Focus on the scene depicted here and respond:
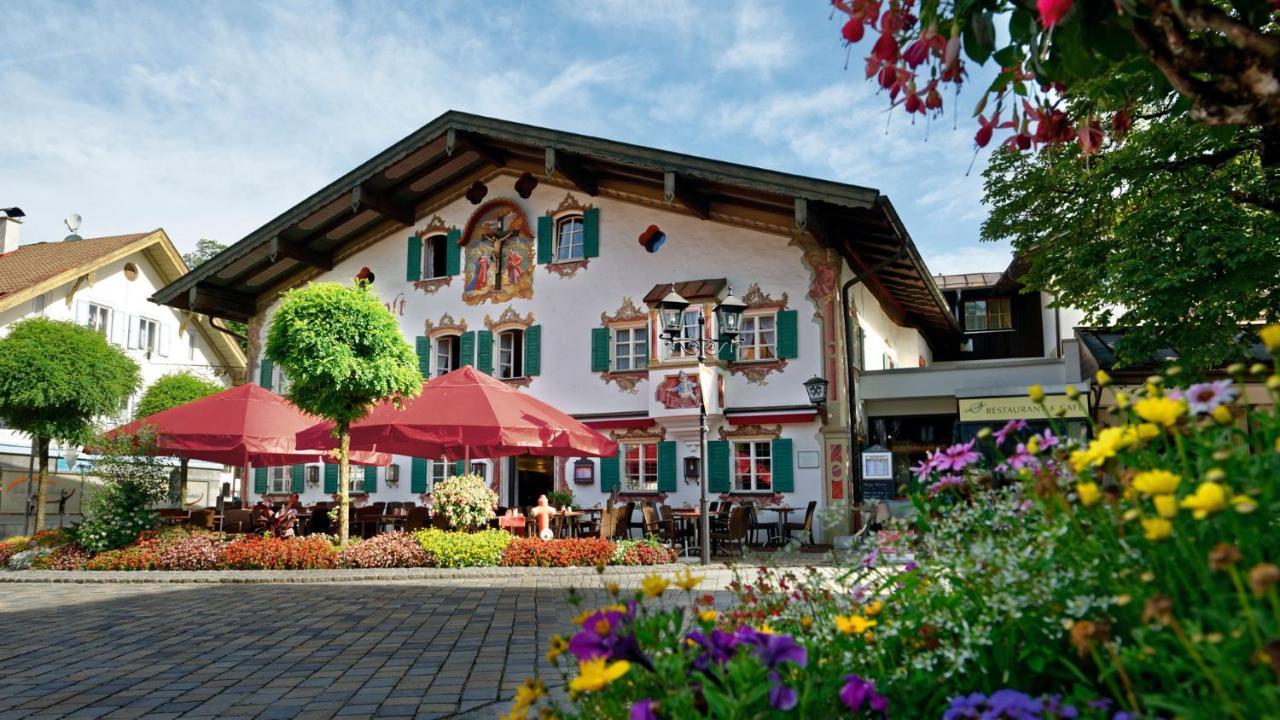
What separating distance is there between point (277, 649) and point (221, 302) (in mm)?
18507

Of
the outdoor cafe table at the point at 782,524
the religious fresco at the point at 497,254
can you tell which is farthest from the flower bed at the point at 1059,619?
the religious fresco at the point at 497,254

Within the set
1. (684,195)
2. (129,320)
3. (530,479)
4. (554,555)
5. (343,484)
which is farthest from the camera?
(129,320)

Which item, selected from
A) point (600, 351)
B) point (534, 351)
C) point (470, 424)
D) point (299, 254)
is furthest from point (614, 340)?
point (299, 254)

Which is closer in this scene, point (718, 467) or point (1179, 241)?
point (1179, 241)

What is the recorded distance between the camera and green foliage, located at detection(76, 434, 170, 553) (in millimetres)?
14148

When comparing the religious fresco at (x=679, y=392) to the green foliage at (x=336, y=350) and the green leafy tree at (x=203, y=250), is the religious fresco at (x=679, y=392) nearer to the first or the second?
the green foliage at (x=336, y=350)

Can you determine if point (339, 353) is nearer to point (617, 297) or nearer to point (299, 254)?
point (617, 297)

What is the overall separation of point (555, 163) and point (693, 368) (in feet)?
16.8

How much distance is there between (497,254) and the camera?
21.2 m

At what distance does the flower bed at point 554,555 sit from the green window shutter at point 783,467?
208 inches

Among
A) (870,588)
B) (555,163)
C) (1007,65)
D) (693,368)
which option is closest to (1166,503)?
(870,588)

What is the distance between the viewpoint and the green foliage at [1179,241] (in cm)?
1241

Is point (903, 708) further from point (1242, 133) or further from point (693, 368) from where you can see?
point (693, 368)

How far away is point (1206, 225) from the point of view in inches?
493
